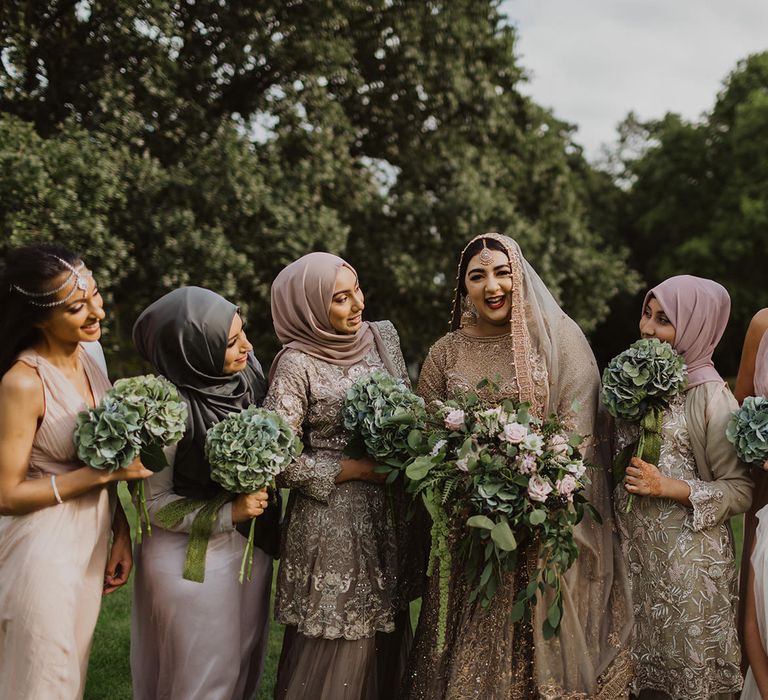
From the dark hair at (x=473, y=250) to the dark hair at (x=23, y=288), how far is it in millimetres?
2154

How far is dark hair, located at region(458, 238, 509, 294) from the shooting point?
446 cm

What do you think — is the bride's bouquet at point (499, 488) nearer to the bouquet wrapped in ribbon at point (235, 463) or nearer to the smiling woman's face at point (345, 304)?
the bouquet wrapped in ribbon at point (235, 463)

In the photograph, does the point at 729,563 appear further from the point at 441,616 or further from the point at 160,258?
the point at 160,258

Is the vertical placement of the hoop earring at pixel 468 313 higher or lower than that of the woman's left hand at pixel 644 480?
higher

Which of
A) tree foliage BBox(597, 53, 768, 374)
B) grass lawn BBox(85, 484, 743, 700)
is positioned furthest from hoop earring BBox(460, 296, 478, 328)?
tree foliage BBox(597, 53, 768, 374)

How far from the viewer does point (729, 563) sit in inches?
163

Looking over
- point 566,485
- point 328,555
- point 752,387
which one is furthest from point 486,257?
point 752,387

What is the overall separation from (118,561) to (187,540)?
0.38 meters

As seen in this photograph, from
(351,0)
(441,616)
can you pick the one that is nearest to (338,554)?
(441,616)

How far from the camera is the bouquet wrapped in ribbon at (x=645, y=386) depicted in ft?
13.0

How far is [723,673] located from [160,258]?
455 inches

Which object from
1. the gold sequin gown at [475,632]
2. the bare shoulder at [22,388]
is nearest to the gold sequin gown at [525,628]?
the gold sequin gown at [475,632]

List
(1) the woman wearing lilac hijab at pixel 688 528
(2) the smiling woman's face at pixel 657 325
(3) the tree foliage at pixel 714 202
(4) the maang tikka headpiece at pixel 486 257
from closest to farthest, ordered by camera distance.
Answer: (1) the woman wearing lilac hijab at pixel 688 528 → (2) the smiling woman's face at pixel 657 325 → (4) the maang tikka headpiece at pixel 486 257 → (3) the tree foliage at pixel 714 202

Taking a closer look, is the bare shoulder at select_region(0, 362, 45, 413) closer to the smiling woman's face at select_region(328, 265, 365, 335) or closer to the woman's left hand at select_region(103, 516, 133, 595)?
the woman's left hand at select_region(103, 516, 133, 595)
